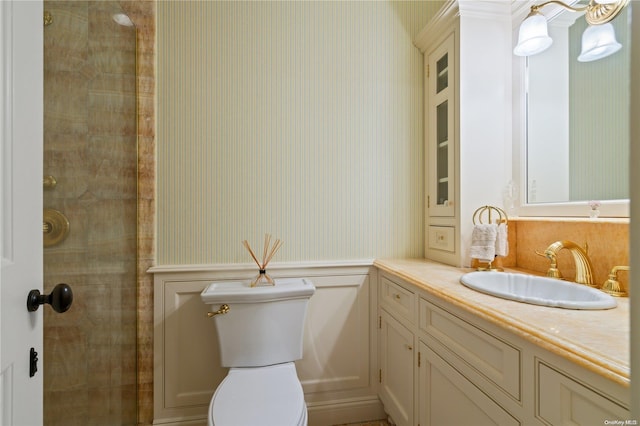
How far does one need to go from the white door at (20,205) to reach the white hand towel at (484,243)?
1.49 meters

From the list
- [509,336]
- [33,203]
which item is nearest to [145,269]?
[33,203]

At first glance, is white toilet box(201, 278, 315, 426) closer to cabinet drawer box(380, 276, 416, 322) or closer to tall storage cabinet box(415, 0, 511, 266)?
cabinet drawer box(380, 276, 416, 322)

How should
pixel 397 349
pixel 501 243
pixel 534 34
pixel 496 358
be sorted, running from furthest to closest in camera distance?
pixel 397 349
pixel 501 243
pixel 534 34
pixel 496 358

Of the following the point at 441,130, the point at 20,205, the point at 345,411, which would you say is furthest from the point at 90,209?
the point at 441,130

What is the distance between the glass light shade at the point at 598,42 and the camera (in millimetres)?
1116

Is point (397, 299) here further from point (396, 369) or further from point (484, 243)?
point (484, 243)

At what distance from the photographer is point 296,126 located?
1.69 meters

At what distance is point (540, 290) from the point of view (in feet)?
3.92

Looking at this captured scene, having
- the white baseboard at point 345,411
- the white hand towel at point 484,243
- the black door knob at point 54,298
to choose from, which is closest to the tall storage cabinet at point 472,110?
the white hand towel at point 484,243

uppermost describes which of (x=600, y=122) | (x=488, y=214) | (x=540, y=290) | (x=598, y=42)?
(x=598, y=42)

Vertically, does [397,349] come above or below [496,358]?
below

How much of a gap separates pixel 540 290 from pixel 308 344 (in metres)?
1.12

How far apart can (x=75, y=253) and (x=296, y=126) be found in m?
1.13

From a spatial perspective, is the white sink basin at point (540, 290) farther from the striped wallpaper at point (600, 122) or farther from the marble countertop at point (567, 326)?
the striped wallpaper at point (600, 122)
